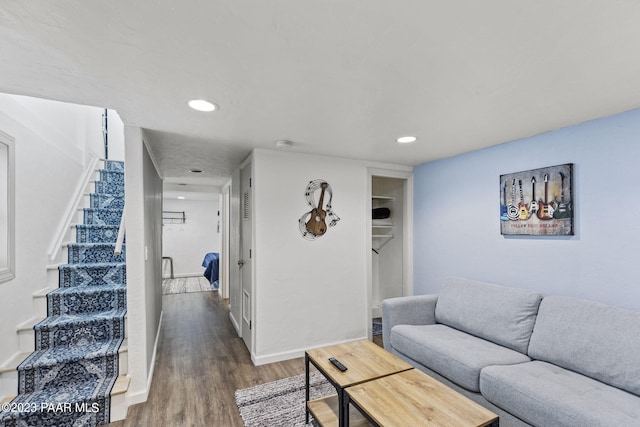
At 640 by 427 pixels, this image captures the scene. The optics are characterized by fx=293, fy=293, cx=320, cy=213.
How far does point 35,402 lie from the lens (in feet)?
6.22

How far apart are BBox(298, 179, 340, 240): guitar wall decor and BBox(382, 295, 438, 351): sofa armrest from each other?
1.00 metres

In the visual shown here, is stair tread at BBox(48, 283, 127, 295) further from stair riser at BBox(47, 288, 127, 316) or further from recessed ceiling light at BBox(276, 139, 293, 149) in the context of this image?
recessed ceiling light at BBox(276, 139, 293, 149)

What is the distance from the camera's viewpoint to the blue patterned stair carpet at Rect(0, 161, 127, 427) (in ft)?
6.29

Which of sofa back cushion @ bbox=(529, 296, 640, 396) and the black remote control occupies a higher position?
sofa back cushion @ bbox=(529, 296, 640, 396)

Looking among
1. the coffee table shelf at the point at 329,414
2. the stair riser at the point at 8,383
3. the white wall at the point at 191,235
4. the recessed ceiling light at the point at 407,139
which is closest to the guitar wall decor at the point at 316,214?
the recessed ceiling light at the point at 407,139

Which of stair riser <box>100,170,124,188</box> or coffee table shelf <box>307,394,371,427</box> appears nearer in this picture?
coffee table shelf <box>307,394,371,427</box>

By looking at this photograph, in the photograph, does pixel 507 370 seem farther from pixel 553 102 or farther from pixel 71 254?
pixel 71 254

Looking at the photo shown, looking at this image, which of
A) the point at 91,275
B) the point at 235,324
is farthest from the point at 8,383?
the point at 235,324

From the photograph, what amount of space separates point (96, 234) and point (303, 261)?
7.51 ft

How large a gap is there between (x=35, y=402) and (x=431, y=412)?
2.44 metres

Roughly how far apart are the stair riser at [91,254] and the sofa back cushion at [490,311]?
3.35 metres

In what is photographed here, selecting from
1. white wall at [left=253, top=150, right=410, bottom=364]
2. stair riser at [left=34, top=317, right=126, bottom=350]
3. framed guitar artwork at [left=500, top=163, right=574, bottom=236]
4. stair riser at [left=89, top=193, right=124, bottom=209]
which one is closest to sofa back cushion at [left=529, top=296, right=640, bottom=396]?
framed guitar artwork at [left=500, top=163, right=574, bottom=236]

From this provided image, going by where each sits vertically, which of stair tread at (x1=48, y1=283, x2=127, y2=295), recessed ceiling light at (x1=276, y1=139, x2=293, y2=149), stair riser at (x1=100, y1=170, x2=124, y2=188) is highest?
recessed ceiling light at (x1=276, y1=139, x2=293, y2=149)

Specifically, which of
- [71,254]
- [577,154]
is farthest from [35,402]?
[577,154]
